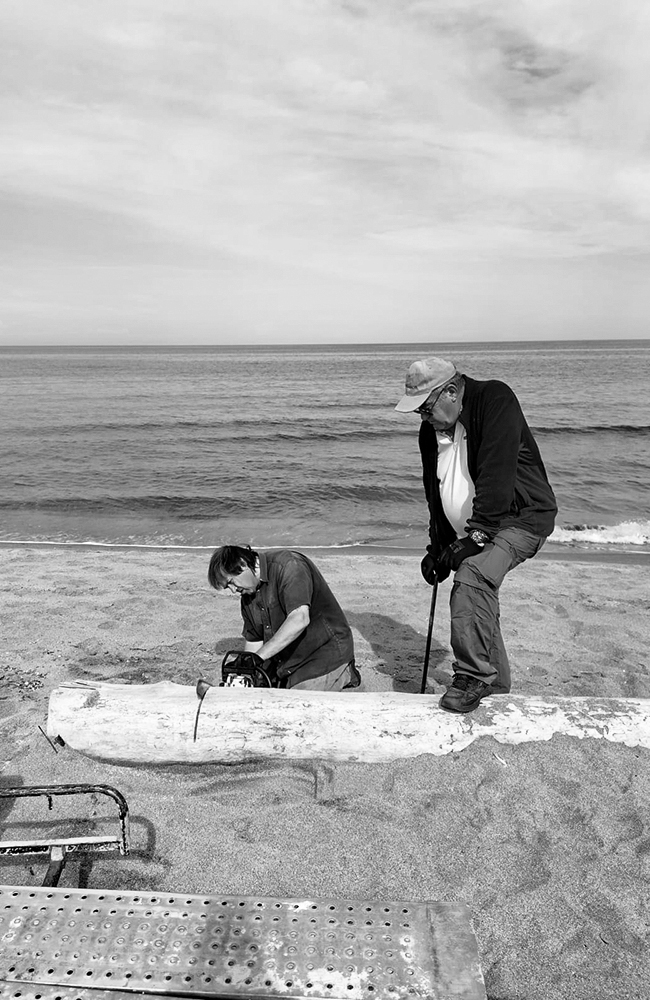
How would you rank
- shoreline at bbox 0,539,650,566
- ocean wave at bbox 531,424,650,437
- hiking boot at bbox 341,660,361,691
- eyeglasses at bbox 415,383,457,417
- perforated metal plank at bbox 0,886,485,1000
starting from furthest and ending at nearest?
ocean wave at bbox 531,424,650,437 → shoreline at bbox 0,539,650,566 → hiking boot at bbox 341,660,361,691 → eyeglasses at bbox 415,383,457,417 → perforated metal plank at bbox 0,886,485,1000

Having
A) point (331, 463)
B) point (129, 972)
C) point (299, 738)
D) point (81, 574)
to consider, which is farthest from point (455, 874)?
point (331, 463)

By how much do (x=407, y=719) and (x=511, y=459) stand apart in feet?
5.48

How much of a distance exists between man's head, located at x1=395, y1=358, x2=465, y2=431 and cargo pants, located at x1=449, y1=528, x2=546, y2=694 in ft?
2.68

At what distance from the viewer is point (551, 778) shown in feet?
12.8

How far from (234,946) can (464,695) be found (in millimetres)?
2113

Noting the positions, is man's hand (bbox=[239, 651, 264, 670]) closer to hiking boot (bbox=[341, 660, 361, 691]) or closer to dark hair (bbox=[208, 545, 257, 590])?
dark hair (bbox=[208, 545, 257, 590])

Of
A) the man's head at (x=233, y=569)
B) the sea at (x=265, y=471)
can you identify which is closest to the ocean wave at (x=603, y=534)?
the sea at (x=265, y=471)

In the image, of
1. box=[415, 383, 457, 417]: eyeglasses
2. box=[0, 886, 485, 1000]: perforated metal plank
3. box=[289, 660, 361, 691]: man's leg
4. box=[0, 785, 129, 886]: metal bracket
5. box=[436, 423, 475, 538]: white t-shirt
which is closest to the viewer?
box=[0, 886, 485, 1000]: perforated metal plank

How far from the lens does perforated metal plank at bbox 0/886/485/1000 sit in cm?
231

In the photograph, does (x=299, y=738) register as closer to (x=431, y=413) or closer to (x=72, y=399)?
(x=431, y=413)

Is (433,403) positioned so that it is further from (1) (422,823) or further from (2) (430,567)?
(1) (422,823)

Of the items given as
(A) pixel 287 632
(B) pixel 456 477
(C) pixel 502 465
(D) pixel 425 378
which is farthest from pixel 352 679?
(D) pixel 425 378

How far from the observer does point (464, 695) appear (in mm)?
4160

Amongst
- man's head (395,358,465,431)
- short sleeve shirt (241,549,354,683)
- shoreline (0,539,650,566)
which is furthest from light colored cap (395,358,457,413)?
shoreline (0,539,650,566)
